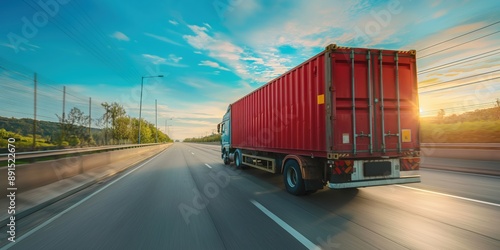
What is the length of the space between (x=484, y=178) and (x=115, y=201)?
11717 mm

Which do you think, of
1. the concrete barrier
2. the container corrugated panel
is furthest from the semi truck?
the concrete barrier

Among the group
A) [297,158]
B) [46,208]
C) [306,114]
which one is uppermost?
[306,114]

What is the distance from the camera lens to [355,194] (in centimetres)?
675

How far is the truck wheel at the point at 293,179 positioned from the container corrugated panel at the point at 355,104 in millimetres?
384

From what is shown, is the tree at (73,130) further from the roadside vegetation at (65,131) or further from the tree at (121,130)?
the tree at (121,130)

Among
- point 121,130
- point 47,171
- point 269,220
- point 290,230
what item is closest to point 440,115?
point 269,220

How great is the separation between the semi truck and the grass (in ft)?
50.2

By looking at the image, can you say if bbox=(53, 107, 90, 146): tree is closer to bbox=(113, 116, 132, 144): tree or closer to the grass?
bbox=(113, 116, 132, 144): tree

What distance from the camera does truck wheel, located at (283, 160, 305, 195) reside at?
6582 millimetres

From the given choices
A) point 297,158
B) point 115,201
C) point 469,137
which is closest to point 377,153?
point 297,158

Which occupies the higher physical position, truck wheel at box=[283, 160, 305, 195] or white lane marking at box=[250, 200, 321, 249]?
truck wheel at box=[283, 160, 305, 195]

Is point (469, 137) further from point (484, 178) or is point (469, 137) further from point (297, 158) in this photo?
point (297, 158)

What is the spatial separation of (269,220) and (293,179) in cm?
262

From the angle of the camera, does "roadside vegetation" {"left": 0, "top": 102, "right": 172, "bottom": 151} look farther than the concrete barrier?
Yes
